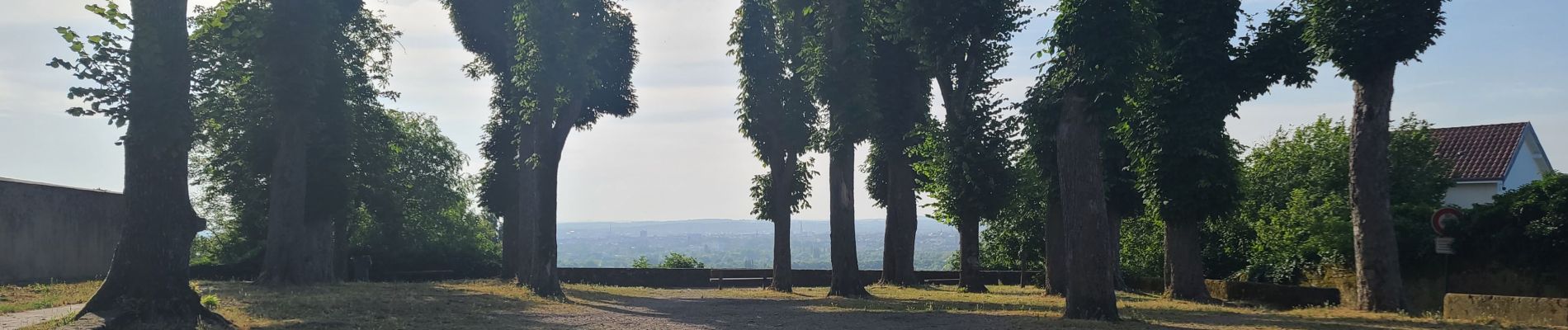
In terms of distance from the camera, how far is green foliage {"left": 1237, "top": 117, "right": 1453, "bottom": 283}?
23484 mm

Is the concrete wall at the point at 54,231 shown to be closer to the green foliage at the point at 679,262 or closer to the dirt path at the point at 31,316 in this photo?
the dirt path at the point at 31,316

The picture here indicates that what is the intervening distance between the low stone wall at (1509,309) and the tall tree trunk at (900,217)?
13.9 metres

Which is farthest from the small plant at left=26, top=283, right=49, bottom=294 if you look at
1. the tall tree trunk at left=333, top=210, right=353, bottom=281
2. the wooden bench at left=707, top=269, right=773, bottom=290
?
the wooden bench at left=707, top=269, right=773, bottom=290

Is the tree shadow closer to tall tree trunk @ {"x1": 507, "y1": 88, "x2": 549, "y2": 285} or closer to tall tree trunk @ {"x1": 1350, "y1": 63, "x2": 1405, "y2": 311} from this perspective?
tall tree trunk @ {"x1": 507, "y1": 88, "x2": 549, "y2": 285}

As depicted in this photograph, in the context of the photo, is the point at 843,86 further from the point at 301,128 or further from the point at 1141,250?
the point at 1141,250

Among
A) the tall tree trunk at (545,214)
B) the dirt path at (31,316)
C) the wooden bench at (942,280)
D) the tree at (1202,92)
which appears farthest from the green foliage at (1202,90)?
the dirt path at (31,316)

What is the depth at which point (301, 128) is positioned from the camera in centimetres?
2630

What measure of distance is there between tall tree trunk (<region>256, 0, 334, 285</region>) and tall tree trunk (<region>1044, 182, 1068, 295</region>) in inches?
685

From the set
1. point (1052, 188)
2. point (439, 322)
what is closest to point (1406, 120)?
point (1052, 188)

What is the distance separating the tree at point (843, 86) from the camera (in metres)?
24.5

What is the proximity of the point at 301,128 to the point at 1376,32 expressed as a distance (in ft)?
77.4

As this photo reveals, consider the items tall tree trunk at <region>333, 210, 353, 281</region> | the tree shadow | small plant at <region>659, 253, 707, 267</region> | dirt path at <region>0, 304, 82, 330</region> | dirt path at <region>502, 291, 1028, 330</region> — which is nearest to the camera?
dirt path at <region>0, 304, 82, 330</region>

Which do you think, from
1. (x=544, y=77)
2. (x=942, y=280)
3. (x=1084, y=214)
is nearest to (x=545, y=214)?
(x=544, y=77)

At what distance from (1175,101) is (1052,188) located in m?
3.75
